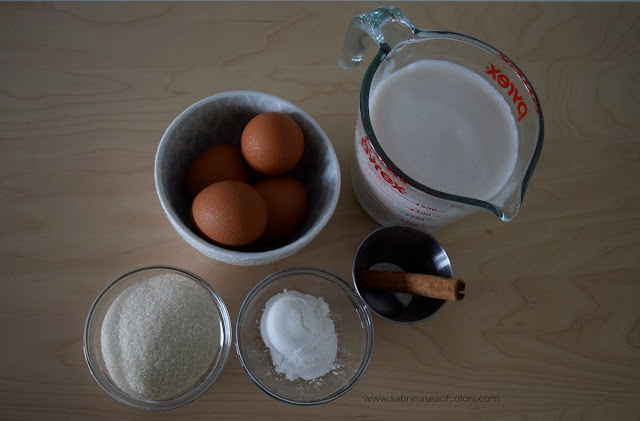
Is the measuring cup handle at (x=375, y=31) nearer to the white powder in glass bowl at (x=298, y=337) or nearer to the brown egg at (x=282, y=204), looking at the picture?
the brown egg at (x=282, y=204)

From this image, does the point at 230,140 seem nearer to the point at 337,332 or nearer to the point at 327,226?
the point at 327,226

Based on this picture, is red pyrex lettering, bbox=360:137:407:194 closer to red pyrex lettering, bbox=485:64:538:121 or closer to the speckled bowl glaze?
the speckled bowl glaze

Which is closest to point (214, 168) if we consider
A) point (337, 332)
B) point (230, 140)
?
point (230, 140)

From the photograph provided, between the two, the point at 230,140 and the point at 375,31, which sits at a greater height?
the point at 375,31

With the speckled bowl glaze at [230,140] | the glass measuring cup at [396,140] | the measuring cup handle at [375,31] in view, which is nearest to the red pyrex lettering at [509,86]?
the glass measuring cup at [396,140]

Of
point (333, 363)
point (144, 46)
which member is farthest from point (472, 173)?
point (144, 46)

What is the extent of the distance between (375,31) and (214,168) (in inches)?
11.5

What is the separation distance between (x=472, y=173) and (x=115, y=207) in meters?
0.55

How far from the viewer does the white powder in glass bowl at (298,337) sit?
64 cm

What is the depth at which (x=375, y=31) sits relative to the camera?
1.98ft

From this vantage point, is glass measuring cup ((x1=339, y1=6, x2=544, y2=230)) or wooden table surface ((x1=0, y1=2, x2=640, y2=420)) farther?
wooden table surface ((x1=0, y1=2, x2=640, y2=420))

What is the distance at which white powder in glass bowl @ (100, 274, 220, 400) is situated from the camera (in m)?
0.63

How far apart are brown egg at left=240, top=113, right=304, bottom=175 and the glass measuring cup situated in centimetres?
9

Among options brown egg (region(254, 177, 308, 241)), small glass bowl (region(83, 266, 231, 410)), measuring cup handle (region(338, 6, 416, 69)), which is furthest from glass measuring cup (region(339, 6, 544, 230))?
small glass bowl (region(83, 266, 231, 410))
